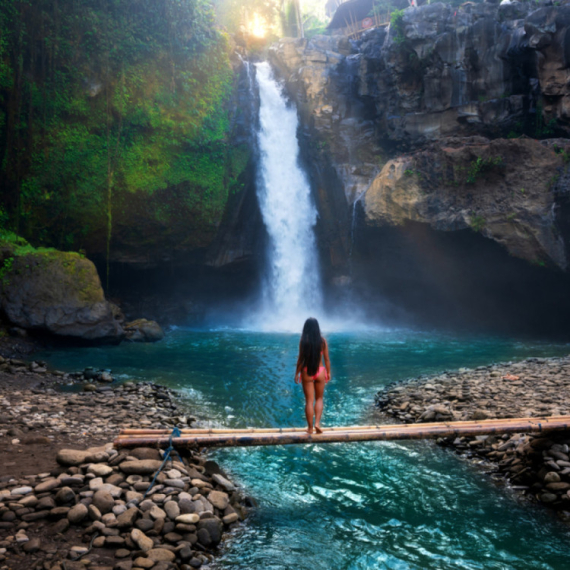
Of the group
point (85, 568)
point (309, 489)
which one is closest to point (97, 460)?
point (85, 568)

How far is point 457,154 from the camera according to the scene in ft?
58.3

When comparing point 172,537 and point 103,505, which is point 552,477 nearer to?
point 172,537

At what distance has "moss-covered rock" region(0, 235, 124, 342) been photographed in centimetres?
1440

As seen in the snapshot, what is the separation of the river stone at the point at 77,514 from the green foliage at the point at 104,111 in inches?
614

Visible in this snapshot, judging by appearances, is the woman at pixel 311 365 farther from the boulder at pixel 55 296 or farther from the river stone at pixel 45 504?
the boulder at pixel 55 296

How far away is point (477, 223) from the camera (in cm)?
1731

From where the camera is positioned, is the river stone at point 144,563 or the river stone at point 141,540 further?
the river stone at point 141,540

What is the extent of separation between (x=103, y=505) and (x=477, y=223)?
55.0 feet

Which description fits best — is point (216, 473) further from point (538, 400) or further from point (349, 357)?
point (349, 357)

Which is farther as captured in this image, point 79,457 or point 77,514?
point 79,457

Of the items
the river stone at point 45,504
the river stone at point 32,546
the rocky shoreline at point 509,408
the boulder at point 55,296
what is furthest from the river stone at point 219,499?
the boulder at point 55,296

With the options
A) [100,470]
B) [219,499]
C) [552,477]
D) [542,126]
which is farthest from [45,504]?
[542,126]

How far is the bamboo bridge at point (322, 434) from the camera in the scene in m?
5.11

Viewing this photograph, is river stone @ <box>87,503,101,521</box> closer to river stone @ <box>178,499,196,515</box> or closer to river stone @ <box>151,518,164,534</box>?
river stone @ <box>151,518,164,534</box>
